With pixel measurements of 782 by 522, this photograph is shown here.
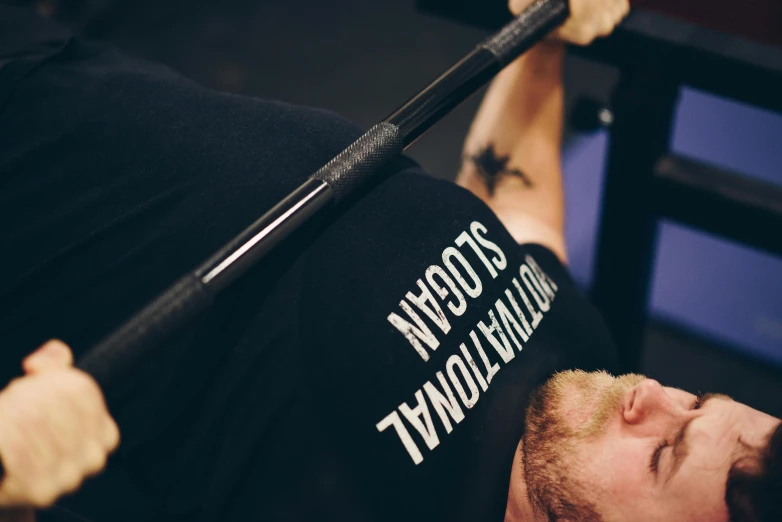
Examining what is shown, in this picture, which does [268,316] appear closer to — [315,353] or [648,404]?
[315,353]

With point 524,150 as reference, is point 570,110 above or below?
above

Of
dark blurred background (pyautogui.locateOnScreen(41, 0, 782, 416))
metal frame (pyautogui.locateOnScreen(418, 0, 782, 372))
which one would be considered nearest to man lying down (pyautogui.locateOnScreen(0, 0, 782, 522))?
metal frame (pyautogui.locateOnScreen(418, 0, 782, 372))

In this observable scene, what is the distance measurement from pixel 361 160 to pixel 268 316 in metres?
0.22

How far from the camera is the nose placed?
2.58ft

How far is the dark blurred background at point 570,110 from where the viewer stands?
5.04 feet

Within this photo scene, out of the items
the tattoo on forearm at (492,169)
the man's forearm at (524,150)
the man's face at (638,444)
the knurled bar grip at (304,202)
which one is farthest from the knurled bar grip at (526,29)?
the man's face at (638,444)

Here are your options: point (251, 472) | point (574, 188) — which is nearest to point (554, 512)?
point (251, 472)

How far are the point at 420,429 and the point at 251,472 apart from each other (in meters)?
0.20

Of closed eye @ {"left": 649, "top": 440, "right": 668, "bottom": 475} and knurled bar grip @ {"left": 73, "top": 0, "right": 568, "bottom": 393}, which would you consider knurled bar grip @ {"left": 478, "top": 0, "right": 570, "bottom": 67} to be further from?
closed eye @ {"left": 649, "top": 440, "right": 668, "bottom": 475}

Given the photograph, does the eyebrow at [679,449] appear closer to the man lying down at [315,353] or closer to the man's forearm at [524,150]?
the man lying down at [315,353]

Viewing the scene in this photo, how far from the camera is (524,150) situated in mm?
1185

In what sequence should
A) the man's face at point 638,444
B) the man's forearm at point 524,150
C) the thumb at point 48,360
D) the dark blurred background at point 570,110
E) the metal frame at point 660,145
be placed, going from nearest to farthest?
1. the thumb at point 48,360
2. the man's face at point 638,444
3. the metal frame at point 660,145
4. the man's forearm at point 524,150
5. the dark blurred background at point 570,110

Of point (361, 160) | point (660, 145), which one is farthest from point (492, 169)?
point (361, 160)

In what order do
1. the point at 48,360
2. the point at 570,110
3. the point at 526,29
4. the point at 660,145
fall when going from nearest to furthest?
the point at 48,360, the point at 526,29, the point at 660,145, the point at 570,110
